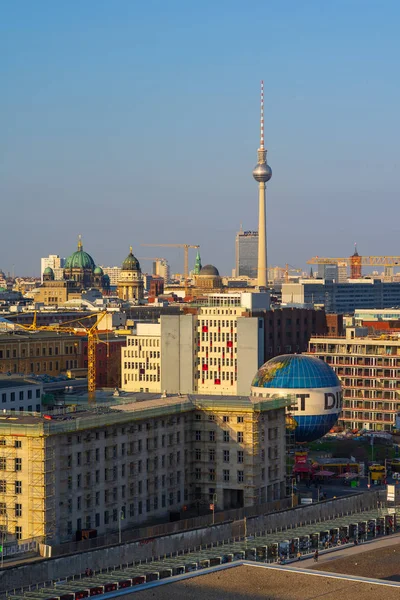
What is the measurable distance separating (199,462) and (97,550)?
2684cm

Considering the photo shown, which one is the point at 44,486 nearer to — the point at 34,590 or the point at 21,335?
the point at 34,590

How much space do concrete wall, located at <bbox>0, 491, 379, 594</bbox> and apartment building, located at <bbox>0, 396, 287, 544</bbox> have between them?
261 inches

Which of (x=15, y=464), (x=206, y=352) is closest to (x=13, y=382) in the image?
(x=15, y=464)

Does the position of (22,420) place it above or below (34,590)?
above

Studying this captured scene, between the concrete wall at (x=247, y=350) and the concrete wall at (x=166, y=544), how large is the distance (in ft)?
212

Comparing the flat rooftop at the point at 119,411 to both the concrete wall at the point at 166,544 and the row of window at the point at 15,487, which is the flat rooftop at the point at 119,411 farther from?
the concrete wall at the point at 166,544

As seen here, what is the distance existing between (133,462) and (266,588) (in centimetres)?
2778

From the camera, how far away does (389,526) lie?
109 m

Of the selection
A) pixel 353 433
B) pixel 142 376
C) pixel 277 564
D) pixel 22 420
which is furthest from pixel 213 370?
pixel 277 564

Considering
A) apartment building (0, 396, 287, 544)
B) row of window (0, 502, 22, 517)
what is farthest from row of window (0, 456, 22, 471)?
row of window (0, 502, 22, 517)

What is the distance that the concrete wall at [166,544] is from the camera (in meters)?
85.5

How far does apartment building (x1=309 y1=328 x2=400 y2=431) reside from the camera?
561 feet

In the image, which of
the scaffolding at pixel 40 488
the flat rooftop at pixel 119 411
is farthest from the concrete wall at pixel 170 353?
the scaffolding at pixel 40 488

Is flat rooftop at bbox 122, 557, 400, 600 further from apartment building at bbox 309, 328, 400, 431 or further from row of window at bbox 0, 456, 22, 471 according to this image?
apartment building at bbox 309, 328, 400, 431
